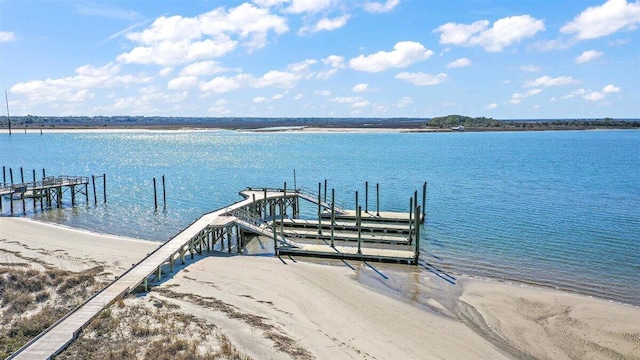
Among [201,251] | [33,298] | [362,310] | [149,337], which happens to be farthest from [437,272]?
[33,298]

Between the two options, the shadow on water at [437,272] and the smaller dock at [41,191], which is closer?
the shadow on water at [437,272]

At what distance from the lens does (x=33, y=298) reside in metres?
18.2

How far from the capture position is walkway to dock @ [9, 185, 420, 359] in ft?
48.2

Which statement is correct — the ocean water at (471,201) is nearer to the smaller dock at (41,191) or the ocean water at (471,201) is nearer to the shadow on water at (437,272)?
the shadow on water at (437,272)

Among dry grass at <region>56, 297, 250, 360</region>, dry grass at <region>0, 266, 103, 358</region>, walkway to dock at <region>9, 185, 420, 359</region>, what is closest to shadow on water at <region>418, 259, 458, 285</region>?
walkway to dock at <region>9, 185, 420, 359</region>

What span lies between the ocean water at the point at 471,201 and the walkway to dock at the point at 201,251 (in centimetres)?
376

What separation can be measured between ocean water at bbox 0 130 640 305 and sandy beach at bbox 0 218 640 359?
317cm

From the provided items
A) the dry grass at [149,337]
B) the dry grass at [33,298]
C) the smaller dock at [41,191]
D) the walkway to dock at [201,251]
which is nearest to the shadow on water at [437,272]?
the walkway to dock at [201,251]

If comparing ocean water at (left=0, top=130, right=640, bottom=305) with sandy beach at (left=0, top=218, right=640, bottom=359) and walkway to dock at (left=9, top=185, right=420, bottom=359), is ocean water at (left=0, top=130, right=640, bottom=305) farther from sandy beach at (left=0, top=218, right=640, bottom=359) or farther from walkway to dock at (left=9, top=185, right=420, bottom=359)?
walkway to dock at (left=9, top=185, right=420, bottom=359)

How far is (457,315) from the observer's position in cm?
1952

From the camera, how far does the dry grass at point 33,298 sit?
1535 cm

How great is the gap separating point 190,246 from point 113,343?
10917 mm

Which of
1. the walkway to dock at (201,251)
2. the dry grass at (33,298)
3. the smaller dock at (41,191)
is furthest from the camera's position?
the smaller dock at (41,191)

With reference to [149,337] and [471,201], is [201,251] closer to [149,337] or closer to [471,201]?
[149,337]
